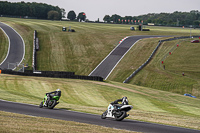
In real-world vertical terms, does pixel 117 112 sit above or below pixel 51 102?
above

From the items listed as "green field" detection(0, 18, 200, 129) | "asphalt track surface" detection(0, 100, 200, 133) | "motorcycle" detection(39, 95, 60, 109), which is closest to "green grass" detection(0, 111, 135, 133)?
"asphalt track surface" detection(0, 100, 200, 133)

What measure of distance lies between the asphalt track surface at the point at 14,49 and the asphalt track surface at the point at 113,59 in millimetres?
19984

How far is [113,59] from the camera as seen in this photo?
82500 mm

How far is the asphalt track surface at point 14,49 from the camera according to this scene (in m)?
78.4

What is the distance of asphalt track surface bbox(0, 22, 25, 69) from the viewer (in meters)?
78.4

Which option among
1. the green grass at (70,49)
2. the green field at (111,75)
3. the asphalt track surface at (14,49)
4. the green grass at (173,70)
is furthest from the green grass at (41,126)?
the asphalt track surface at (14,49)

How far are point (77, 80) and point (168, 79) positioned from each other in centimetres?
2247

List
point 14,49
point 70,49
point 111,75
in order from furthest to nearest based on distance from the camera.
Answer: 1. point 70,49
2. point 14,49
3. point 111,75

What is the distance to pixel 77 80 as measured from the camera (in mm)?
52375

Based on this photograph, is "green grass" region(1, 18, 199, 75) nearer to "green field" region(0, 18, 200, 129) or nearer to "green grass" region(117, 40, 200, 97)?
"green field" region(0, 18, 200, 129)

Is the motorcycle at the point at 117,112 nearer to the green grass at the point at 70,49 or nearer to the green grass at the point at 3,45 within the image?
the green grass at the point at 70,49

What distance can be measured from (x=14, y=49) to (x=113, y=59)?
27777mm

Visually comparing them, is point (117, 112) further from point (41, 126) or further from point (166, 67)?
Answer: point (166, 67)

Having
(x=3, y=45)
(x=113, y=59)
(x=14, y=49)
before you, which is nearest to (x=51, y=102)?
(x=113, y=59)
